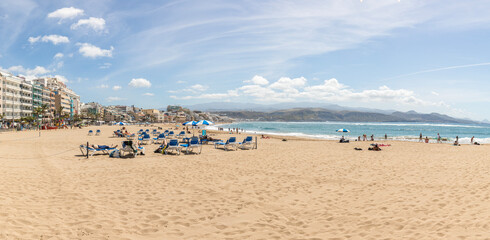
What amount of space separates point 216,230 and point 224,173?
4862 millimetres

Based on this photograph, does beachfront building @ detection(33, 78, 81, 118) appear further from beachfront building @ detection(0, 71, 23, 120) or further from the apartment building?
beachfront building @ detection(0, 71, 23, 120)

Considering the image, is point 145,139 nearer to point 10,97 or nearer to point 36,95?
point 10,97

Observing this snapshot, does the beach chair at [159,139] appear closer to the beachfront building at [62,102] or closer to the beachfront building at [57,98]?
the beachfront building at [57,98]

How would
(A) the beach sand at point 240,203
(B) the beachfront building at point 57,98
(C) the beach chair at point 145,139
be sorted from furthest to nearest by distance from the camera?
(B) the beachfront building at point 57,98
(C) the beach chair at point 145,139
(A) the beach sand at point 240,203

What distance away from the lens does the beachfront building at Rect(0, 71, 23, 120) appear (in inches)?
2200

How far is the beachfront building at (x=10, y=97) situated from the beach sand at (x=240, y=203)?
64.3 metres

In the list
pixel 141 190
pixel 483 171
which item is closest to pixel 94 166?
pixel 141 190

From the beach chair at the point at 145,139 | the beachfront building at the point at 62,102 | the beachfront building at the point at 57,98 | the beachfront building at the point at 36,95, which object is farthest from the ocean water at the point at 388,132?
the beachfront building at the point at 36,95

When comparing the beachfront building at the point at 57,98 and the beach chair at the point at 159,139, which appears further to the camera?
the beachfront building at the point at 57,98

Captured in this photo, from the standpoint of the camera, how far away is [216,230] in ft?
14.9

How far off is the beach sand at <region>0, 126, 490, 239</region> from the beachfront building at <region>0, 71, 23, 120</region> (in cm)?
6431

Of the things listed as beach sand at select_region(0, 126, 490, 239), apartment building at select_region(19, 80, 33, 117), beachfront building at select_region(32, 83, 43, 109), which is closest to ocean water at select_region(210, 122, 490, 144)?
beach sand at select_region(0, 126, 490, 239)

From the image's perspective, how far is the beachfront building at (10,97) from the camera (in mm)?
55875

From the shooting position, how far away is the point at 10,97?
59969 mm
